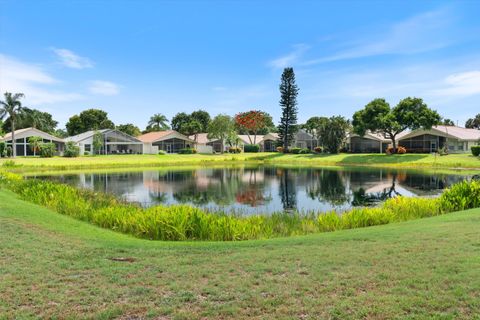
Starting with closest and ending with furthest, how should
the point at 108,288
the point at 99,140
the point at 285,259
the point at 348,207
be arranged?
the point at 108,288 → the point at 285,259 → the point at 348,207 → the point at 99,140

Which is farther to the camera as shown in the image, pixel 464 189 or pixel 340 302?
pixel 464 189

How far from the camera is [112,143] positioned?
70.5m

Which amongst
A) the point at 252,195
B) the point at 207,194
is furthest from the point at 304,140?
the point at 207,194

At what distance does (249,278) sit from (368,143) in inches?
2688

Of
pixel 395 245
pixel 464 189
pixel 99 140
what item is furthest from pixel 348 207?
pixel 99 140

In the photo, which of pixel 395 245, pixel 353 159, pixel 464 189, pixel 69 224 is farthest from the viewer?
pixel 353 159

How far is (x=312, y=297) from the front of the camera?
5195 millimetres

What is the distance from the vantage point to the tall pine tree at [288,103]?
240 ft

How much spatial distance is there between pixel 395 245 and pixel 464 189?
919 centimetres

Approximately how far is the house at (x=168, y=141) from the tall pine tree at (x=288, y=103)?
2027 cm

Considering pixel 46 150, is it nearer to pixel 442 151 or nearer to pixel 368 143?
pixel 368 143

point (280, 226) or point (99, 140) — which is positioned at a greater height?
point (99, 140)

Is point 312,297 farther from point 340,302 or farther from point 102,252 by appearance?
point 102,252

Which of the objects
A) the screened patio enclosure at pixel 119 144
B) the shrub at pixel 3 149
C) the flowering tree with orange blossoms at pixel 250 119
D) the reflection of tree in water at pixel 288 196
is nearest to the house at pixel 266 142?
the flowering tree with orange blossoms at pixel 250 119
